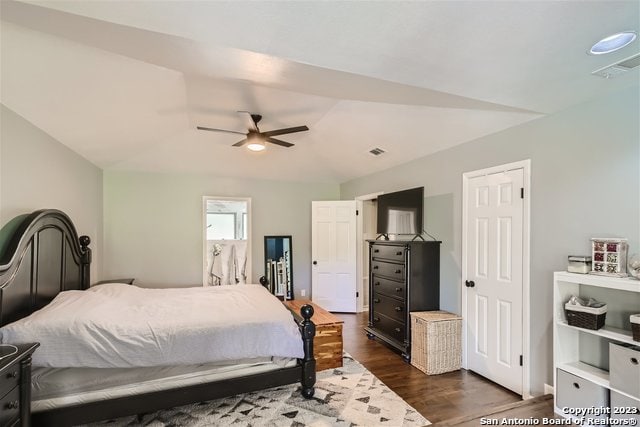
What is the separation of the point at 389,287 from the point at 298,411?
1.93 m

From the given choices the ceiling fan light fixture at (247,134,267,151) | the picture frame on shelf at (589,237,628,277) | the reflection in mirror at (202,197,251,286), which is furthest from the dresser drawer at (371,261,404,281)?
the reflection in mirror at (202,197,251,286)

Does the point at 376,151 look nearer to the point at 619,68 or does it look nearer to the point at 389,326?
the point at 389,326

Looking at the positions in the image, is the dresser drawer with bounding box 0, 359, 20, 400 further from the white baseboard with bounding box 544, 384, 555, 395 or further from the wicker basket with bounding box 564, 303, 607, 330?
the white baseboard with bounding box 544, 384, 555, 395

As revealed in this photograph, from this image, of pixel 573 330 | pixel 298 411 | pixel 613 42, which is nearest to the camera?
pixel 613 42

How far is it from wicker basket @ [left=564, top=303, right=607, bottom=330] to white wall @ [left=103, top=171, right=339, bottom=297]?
172 inches

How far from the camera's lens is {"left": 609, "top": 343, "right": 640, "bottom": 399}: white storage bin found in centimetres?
192

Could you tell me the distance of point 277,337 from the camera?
2619 millimetres

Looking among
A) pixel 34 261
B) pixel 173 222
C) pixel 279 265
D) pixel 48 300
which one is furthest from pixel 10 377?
pixel 279 265

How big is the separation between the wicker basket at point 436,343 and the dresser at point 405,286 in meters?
0.19

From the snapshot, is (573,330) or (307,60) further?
(573,330)

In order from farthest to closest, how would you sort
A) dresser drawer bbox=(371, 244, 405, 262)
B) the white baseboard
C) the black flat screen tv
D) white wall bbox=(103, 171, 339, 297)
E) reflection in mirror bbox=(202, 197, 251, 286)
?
reflection in mirror bbox=(202, 197, 251, 286)
white wall bbox=(103, 171, 339, 297)
the black flat screen tv
dresser drawer bbox=(371, 244, 405, 262)
the white baseboard

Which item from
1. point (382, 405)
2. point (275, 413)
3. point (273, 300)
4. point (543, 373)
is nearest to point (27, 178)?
point (273, 300)

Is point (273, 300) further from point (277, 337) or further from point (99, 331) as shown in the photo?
point (99, 331)

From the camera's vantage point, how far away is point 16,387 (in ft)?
5.90
